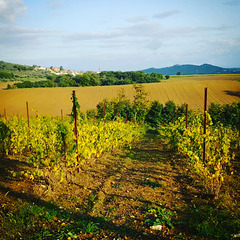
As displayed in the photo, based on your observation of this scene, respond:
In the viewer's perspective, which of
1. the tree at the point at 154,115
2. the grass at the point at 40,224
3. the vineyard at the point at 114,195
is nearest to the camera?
the grass at the point at 40,224

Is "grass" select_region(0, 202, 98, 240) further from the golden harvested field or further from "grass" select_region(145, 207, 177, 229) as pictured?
the golden harvested field

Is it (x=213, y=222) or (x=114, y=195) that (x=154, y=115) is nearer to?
(x=114, y=195)

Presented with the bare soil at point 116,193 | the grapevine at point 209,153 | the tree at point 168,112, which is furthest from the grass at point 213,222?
the tree at point 168,112

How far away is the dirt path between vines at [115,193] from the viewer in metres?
3.93

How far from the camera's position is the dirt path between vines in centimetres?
393

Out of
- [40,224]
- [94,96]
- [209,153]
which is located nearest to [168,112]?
[94,96]

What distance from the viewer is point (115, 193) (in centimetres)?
541

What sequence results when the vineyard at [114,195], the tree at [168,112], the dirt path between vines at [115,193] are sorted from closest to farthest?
the vineyard at [114,195] → the dirt path between vines at [115,193] → the tree at [168,112]

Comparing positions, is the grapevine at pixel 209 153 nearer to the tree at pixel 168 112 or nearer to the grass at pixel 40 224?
the grass at pixel 40 224

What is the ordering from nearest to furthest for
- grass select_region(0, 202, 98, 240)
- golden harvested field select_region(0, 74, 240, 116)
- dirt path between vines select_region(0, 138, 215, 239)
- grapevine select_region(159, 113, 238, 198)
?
grass select_region(0, 202, 98, 240) → dirt path between vines select_region(0, 138, 215, 239) → grapevine select_region(159, 113, 238, 198) → golden harvested field select_region(0, 74, 240, 116)

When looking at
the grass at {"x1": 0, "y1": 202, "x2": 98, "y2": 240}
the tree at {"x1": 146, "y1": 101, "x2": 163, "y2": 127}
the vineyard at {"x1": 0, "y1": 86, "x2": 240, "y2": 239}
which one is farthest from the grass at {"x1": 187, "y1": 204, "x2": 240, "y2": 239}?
the tree at {"x1": 146, "y1": 101, "x2": 163, "y2": 127}

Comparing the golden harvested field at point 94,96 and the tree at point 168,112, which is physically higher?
the golden harvested field at point 94,96

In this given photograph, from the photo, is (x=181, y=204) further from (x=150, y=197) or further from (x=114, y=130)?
(x=114, y=130)

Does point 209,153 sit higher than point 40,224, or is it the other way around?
point 209,153
